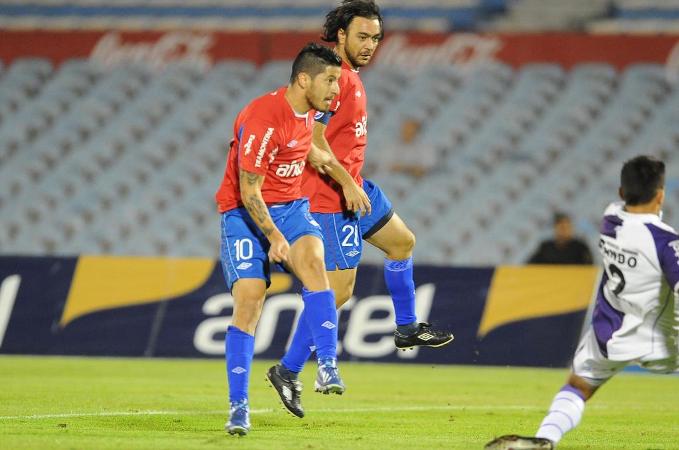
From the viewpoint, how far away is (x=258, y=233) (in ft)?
26.9

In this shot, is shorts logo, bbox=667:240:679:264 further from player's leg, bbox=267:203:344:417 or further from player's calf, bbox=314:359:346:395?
player's leg, bbox=267:203:344:417

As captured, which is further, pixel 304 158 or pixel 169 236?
pixel 169 236

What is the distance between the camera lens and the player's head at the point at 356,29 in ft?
29.5

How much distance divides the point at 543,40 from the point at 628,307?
1509cm

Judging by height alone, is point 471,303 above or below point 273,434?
below

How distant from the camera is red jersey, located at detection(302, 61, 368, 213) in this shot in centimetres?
905

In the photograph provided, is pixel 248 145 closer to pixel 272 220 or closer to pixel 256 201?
pixel 256 201

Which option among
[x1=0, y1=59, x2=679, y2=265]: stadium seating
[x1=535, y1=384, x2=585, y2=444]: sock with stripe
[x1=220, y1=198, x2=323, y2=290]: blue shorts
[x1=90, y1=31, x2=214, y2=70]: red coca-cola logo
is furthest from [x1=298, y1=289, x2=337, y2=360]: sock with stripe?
[x1=90, y1=31, x2=214, y2=70]: red coca-cola logo

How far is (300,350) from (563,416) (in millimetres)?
2487

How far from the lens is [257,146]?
7953 millimetres

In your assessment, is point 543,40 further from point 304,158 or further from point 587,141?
point 304,158

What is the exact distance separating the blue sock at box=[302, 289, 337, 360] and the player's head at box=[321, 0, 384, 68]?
1780 mm

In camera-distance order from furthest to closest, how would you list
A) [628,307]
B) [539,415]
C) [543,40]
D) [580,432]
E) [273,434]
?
[543,40]
[539,415]
[580,432]
[273,434]
[628,307]

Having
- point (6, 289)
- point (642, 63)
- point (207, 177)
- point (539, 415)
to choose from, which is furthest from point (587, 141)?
point (539, 415)
